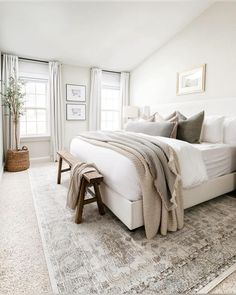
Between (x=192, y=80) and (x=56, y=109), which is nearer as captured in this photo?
(x=192, y=80)

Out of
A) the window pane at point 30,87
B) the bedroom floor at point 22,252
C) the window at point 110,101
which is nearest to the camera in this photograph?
the bedroom floor at point 22,252

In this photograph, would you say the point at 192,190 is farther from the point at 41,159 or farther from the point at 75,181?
the point at 41,159

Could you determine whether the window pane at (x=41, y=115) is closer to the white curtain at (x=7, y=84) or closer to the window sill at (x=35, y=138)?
the window sill at (x=35, y=138)

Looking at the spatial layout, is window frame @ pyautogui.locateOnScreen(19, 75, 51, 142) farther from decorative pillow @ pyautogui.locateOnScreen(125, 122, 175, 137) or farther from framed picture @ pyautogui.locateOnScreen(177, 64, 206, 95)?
framed picture @ pyautogui.locateOnScreen(177, 64, 206, 95)

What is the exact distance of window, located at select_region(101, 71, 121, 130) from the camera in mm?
5082

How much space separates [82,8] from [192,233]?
3.36m

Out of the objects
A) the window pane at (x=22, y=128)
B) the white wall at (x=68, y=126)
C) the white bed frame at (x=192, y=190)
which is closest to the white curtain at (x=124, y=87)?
the white wall at (x=68, y=126)

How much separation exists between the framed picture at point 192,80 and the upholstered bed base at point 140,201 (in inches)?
67.3

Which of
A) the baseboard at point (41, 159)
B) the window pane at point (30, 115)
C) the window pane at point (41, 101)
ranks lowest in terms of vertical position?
the baseboard at point (41, 159)

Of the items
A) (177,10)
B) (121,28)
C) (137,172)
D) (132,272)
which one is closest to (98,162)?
(137,172)

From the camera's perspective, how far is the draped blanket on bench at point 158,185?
5.24 ft

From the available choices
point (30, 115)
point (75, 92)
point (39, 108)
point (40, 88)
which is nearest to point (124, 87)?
point (75, 92)

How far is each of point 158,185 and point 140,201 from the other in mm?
211

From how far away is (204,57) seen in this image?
3273 millimetres
